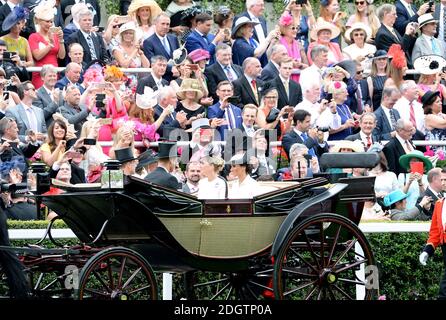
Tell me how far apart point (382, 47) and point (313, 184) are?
31.2 ft

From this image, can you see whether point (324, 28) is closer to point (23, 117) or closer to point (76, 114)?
point (76, 114)

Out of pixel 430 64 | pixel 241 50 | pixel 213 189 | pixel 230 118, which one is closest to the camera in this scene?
pixel 213 189

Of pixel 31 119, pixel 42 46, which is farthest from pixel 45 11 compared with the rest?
pixel 31 119

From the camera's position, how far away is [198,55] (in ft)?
70.7

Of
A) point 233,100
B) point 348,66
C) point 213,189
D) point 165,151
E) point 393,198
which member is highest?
point 348,66

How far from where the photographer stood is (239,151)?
60.6ft

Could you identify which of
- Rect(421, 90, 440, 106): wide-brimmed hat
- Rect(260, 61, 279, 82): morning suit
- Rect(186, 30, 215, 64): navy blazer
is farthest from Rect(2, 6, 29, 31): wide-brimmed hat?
Rect(421, 90, 440, 106): wide-brimmed hat

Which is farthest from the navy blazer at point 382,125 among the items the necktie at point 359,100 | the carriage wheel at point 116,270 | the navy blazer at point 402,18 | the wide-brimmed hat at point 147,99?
the carriage wheel at point 116,270

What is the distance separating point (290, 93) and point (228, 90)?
4.30 ft

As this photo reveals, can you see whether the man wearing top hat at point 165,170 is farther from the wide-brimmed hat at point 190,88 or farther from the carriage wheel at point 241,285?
the wide-brimmed hat at point 190,88

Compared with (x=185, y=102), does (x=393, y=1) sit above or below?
above

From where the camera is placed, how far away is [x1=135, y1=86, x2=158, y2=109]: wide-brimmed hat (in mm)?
20328
